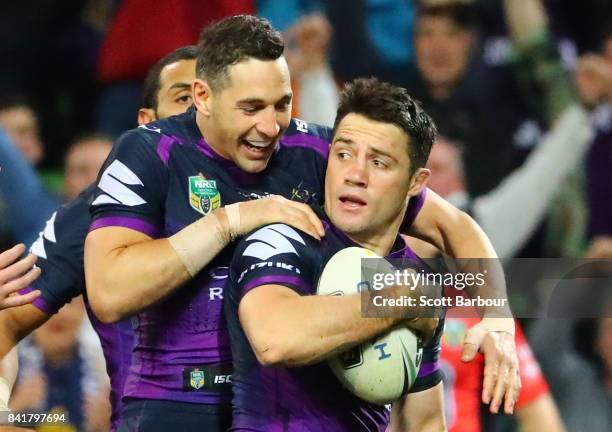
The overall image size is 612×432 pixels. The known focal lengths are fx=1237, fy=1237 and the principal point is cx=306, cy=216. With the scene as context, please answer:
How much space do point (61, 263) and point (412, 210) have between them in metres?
1.19

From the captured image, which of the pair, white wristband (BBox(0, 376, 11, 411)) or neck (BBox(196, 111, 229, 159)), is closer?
neck (BBox(196, 111, 229, 159))

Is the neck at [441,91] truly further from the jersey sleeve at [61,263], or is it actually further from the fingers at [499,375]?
the fingers at [499,375]

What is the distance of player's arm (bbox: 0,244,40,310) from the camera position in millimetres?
3730

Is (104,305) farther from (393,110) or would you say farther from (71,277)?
(393,110)

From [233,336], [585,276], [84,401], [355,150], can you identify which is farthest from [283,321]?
[585,276]

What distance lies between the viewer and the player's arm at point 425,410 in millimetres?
3818

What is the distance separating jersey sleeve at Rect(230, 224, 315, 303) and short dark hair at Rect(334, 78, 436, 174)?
43 centimetres

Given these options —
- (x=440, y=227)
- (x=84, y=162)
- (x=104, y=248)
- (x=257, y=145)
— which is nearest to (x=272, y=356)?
(x=104, y=248)

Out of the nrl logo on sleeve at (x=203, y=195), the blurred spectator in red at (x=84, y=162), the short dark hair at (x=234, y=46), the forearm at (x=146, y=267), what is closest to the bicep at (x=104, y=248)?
the forearm at (x=146, y=267)

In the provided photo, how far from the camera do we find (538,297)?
5863 mm

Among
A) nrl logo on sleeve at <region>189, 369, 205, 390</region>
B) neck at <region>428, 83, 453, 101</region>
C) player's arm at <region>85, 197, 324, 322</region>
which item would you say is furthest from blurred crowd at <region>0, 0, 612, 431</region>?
player's arm at <region>85, 197, 324, 322</region>

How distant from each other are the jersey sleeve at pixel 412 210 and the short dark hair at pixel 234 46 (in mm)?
679

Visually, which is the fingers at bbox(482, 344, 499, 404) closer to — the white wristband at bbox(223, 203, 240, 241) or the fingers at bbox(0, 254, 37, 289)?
the white wristband at bbox(223, 203, 240, 241)

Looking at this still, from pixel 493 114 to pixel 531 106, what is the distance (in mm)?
203
